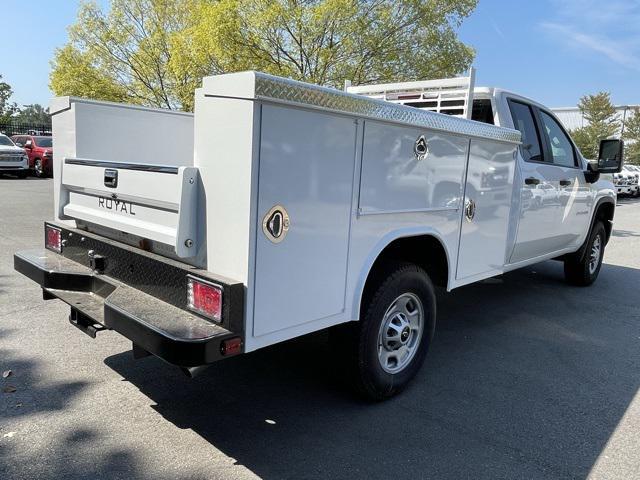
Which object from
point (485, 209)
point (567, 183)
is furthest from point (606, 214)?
point (485, 209)

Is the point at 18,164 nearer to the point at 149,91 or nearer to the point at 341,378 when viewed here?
the point at 149,91

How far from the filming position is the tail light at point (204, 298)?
2.60 metres

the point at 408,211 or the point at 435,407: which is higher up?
the point at 408,211

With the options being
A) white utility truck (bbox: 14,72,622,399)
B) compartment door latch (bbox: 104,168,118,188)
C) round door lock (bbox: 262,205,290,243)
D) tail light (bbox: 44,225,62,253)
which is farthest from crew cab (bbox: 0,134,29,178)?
round door lock (bbox: 262,205,290,243)

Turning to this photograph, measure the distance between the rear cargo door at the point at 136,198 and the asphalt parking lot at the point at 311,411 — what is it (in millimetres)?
1120

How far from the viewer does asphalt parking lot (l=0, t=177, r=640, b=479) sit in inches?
115

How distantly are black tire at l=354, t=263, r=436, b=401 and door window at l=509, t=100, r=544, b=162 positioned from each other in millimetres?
1977

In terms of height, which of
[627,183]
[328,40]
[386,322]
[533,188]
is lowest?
[386,322]

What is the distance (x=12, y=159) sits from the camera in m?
20.1

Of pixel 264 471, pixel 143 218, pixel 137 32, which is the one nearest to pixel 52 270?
pixel 143 218

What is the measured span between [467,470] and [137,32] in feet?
Result: 48.8

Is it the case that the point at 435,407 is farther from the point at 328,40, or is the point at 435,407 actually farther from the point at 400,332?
the point at 328,40

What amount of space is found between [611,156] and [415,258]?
3.45 metres

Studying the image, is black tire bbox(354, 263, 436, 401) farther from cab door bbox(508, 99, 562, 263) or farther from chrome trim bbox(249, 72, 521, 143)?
cab door bbox(508, 99, 562, 263)
